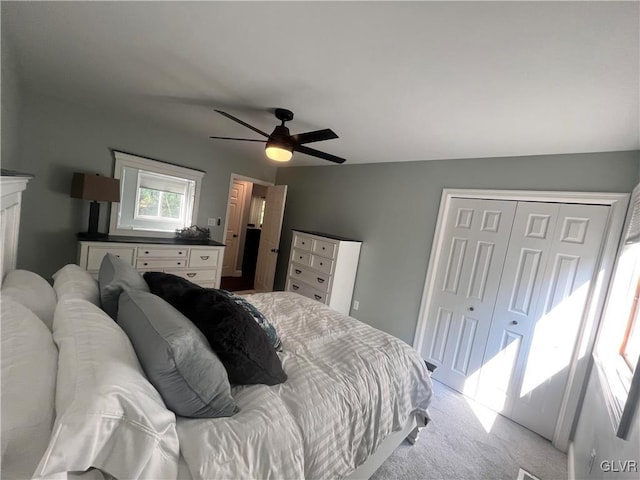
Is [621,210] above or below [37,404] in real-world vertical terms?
above

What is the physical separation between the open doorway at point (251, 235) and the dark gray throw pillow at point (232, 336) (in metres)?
3.26

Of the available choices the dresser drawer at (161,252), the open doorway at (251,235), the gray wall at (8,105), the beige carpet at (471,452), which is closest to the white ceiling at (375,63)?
the gray wall at (8,105)

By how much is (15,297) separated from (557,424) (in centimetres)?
366

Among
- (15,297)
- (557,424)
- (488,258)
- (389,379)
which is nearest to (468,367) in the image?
(557,424)

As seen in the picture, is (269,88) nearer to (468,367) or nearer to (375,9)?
(375,9)

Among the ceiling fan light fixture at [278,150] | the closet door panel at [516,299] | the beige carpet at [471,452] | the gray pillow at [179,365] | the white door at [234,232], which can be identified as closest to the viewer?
the gray pillow at [179,365]

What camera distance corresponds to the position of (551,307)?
7.66ft

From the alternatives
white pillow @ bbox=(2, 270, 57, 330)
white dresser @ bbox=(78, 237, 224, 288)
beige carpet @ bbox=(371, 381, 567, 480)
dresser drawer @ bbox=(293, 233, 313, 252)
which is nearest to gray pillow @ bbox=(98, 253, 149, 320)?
white pillow @ bbox=(2, 270, 57, 330)

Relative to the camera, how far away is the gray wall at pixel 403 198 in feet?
7.37

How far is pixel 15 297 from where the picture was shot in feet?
3.76

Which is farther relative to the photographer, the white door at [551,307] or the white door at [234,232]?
the white door at [234,232]

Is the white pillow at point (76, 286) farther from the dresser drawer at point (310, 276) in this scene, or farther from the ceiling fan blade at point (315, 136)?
the dresser drawer at point (310, 276)

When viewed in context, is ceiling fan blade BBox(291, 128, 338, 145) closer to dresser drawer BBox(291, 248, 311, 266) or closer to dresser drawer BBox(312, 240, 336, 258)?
dresser drawer BBox(312, 240, 336, 258)

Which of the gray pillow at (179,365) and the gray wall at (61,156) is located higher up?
the gray wall at (61,156)
